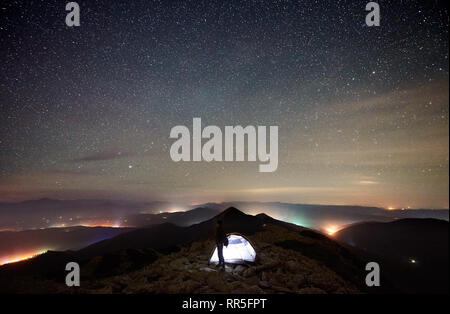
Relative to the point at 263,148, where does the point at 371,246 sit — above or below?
below

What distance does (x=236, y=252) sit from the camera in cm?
962

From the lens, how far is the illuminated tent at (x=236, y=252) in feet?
30.8

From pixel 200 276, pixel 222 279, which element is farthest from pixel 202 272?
pixel 222 279

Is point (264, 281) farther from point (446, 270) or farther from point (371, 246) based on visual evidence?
point (371, 246)

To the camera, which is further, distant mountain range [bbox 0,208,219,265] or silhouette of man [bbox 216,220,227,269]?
distant mountain range [bbox 0,208,219,265]

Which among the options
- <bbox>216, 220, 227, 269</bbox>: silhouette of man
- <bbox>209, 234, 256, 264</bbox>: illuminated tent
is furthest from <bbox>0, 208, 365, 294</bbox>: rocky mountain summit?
<bbox>216, 220, 227, 269</bbox>: silhouette of man

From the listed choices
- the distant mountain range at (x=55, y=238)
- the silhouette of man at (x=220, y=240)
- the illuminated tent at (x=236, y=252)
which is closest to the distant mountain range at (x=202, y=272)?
the illuminated tent at (x=236, y=252)

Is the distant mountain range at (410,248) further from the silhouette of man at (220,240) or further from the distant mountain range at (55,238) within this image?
the distant mountain range at (55,238)

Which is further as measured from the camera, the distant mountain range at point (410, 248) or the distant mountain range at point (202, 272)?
the distant mountain range at point (410, 248)

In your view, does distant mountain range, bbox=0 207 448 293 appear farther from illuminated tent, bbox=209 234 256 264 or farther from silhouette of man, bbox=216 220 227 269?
silhouette of man, bbox=216 220 227 269

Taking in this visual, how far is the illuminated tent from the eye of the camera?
9.38 m
